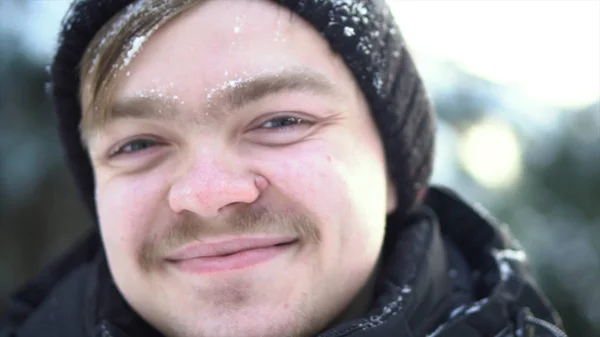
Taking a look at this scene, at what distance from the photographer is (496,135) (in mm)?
3586

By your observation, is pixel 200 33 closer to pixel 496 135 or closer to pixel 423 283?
pixel 423 283

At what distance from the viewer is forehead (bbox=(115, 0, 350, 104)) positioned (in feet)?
3.73

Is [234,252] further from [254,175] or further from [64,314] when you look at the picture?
[64,314]

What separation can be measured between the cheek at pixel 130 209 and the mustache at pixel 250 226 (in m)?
0.08

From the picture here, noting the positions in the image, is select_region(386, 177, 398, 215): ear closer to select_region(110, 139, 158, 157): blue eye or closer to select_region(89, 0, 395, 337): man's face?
select_region(89, 0, 395, 337): man's face

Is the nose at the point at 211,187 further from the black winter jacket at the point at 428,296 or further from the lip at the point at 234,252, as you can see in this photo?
the black winter jacket at the point at 428,296

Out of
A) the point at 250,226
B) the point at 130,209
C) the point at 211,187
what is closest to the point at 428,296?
the point at 250,226

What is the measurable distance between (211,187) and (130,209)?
26cm

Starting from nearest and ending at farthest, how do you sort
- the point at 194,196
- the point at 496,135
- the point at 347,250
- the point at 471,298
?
the point at 194,196 → the point at 347,250 → the point at 471,298 → the point at 496,135

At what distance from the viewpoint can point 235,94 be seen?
44.7 inches

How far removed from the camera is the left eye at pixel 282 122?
3.98ft

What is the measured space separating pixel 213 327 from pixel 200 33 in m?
0.66

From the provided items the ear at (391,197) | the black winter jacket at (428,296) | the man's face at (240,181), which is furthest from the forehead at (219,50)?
the black winter jacket at (428,296)

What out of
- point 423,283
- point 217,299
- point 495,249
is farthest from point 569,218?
point 217,299
